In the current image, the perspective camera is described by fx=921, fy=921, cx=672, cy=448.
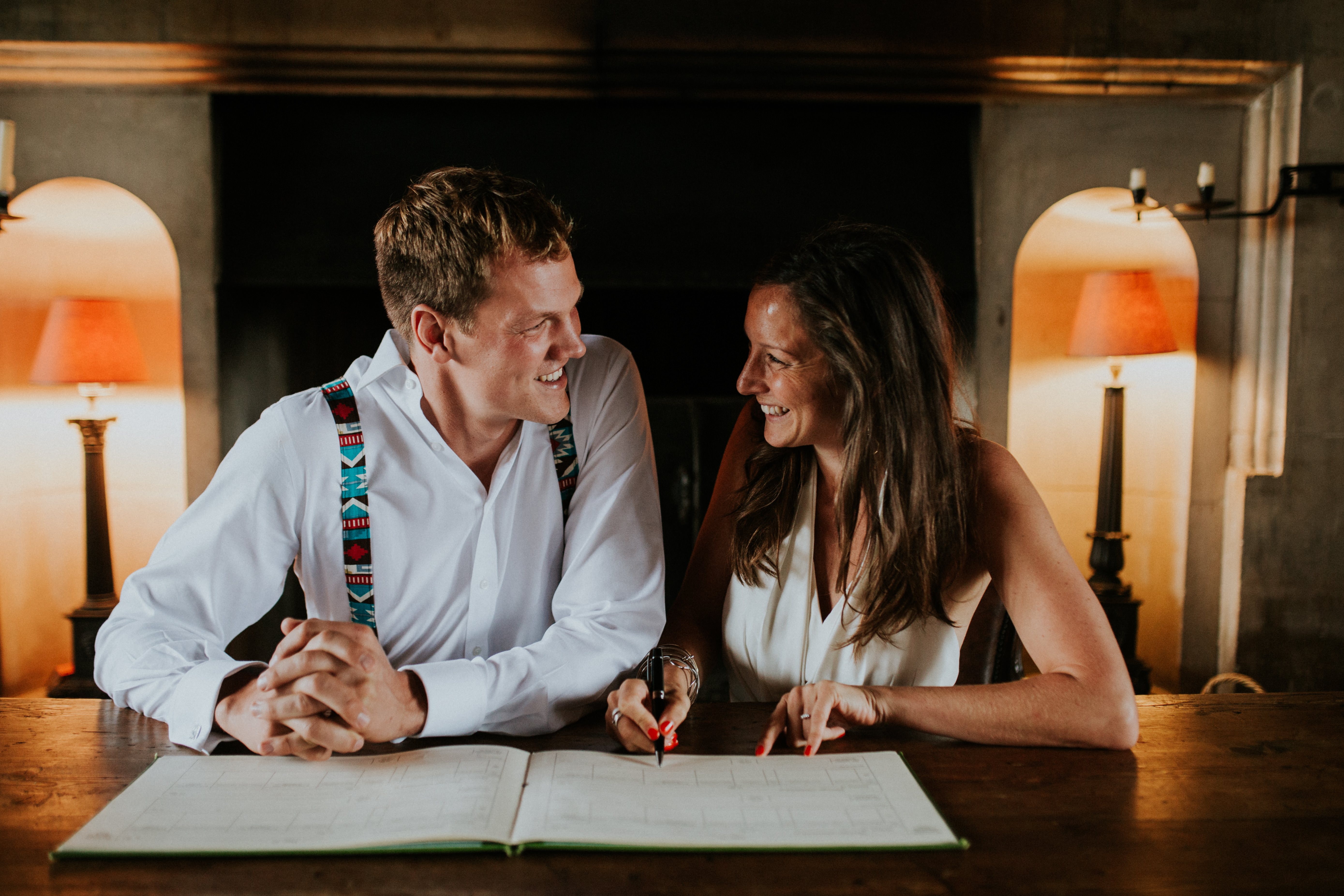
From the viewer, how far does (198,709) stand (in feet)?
4.06

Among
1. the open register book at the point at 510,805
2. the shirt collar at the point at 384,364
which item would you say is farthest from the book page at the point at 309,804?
the shirt collar at the point at 384,364

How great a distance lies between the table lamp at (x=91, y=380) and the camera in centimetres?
336

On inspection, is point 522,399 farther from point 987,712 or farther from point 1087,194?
point 1087,194

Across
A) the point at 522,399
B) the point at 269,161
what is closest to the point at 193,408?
the point at 269,161

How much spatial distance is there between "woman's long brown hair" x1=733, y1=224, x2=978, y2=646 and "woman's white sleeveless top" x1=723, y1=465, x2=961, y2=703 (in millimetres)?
41

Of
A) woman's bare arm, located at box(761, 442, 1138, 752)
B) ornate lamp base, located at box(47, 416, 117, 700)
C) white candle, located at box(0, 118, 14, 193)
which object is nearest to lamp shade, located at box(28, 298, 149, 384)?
ornate lamp base, located at box(47, 416, 117, 700)

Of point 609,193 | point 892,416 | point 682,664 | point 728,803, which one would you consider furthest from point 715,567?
point 609,193

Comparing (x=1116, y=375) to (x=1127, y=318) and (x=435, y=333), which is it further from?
(x=435, y=333)

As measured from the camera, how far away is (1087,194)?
396cm

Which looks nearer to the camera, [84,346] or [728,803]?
[728,803]

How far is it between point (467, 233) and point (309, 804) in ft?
3.13

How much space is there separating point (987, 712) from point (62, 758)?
1246 millimetres

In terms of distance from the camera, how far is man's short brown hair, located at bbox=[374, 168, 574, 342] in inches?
62.8

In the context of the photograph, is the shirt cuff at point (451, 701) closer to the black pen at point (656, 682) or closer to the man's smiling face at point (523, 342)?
the black pen at point (656, 682)
